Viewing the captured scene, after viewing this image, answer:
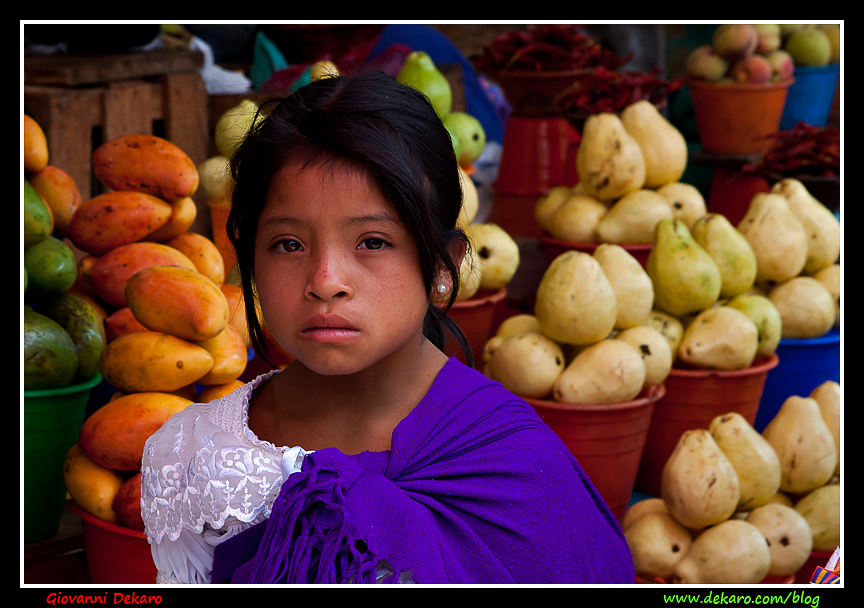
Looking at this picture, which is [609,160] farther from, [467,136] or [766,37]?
[766,37]

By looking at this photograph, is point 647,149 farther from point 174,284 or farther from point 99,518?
point 99,518

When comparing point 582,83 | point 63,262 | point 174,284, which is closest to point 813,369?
point 582,83

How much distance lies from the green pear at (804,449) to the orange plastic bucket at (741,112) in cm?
176

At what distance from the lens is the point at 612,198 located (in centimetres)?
332

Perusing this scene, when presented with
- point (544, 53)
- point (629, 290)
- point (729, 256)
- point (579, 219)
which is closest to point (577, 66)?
point (544, 53)

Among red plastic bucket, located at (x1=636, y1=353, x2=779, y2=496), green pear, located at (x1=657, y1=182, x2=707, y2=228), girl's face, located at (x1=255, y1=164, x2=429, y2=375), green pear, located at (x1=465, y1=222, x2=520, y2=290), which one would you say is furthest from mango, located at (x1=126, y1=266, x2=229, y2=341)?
green pear, located at (x1=657, y1=182, x2=707, y2=228)

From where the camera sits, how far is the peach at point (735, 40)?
3.94m

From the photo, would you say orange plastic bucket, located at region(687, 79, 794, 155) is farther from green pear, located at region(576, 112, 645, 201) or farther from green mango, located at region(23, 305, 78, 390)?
green mango, located at region(23, 305, 78, 390)

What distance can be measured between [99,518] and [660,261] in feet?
5.81

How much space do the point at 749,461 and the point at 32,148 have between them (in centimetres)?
203

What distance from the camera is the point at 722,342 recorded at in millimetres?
2771

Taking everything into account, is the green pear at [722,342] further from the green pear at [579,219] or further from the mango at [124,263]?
the mango at [124,263]

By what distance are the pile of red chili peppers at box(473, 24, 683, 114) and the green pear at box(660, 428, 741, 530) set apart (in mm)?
1778

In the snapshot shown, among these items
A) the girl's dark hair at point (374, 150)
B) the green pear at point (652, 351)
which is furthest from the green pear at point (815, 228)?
the girl's dark hair at point (374, 150)
